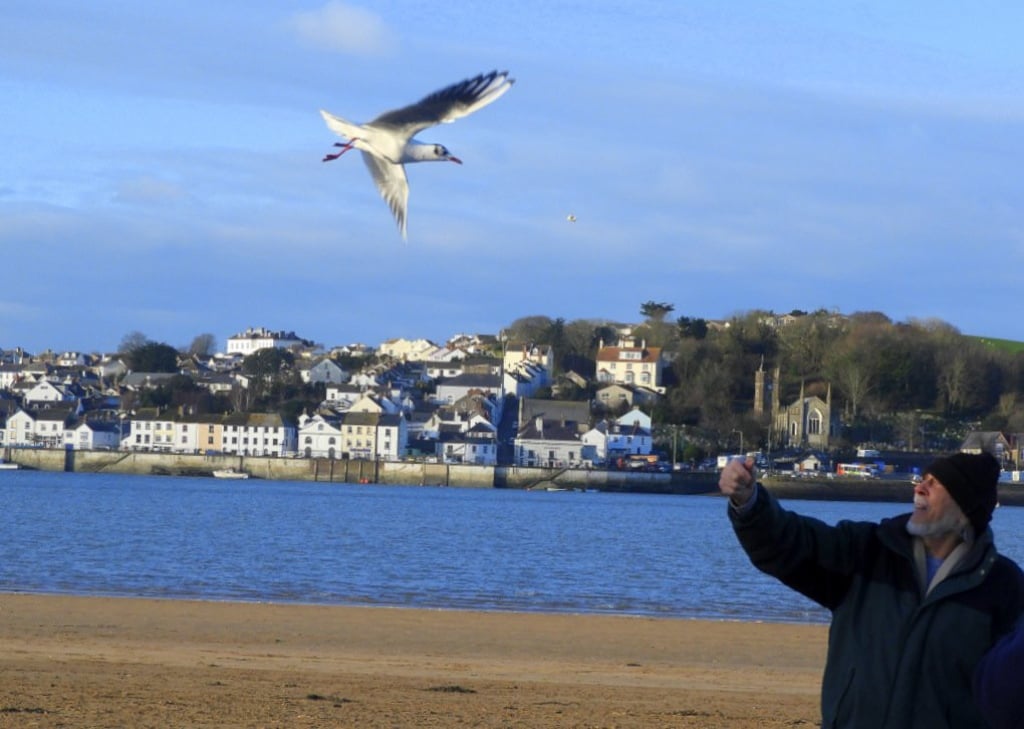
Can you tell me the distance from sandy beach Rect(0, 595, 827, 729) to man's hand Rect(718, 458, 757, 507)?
17.9ft

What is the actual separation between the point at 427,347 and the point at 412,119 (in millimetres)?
140563

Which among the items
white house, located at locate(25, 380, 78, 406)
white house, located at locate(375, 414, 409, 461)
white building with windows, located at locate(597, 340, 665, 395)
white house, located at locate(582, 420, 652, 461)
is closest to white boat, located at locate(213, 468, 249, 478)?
white house, located at locate(375, 414, 409, 461)

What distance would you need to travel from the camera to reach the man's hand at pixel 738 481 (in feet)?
10.9

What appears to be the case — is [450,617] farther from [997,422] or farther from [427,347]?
[427,347]

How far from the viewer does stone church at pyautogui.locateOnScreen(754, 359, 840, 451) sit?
10819cm

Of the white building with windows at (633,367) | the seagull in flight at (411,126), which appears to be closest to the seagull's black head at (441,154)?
the seagull in flight at (411,126)

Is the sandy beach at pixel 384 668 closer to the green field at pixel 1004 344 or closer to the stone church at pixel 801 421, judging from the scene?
the stone church at pixel 801 421

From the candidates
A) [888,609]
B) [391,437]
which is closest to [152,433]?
[391,437]

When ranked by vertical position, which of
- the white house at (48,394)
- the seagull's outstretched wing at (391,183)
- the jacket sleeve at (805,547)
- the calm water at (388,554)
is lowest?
the calm water at (388,554)

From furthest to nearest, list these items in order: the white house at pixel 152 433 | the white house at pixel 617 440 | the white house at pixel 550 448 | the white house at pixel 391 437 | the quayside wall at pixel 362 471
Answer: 1. the white house at pixel 152 433
2. the white house at pixel 617 440
3. the white house at pixel 550 448
4. the white house at pixel 391 437
5. the quayside wall at pixel 362 471

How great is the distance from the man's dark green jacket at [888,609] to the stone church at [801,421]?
103270 mm

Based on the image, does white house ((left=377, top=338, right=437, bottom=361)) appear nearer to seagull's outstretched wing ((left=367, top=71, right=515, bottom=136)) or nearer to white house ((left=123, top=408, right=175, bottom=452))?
white house ((left=123, top=408, right=175, bottom=452))

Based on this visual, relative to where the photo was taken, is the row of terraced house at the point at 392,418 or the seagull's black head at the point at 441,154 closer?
the seagull's black head at the point at 441,154

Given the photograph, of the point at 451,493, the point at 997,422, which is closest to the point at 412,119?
the point at 451,493
